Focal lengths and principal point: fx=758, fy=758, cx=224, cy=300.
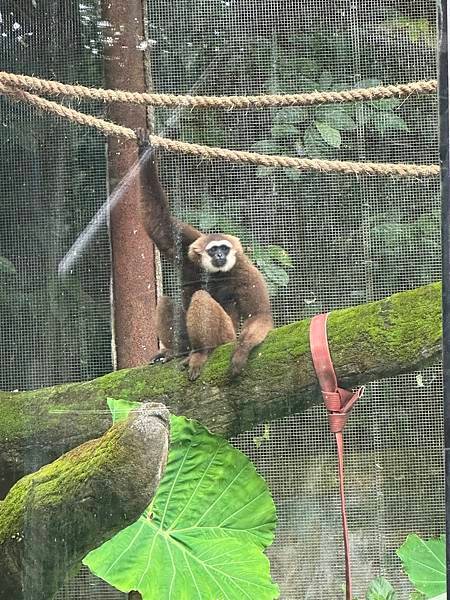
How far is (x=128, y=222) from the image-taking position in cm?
229

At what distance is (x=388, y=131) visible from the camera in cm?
209

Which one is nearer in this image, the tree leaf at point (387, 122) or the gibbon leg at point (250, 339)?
the tree leaf at point (387, 122)

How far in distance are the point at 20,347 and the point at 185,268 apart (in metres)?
0.54

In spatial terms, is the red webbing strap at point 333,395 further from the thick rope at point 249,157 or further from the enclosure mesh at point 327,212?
the thick rope at point 249,157

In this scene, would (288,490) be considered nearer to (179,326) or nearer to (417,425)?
(417,425)

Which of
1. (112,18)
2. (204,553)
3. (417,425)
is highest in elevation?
(112,18)

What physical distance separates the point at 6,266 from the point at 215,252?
2.00 ft

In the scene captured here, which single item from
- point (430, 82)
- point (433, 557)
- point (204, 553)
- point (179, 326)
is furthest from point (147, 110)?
point (433, 557)

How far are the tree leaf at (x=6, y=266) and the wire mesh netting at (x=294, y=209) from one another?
2cm

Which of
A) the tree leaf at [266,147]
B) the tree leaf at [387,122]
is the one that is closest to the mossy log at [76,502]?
the tree leaf at [266,147]

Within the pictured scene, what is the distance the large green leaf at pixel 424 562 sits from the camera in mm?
2016

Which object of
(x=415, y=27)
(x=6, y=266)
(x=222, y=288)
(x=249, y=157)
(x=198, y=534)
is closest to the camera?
(x=415, y=27)

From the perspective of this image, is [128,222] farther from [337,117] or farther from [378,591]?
[378,591]

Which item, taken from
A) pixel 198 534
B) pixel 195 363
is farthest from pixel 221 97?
pixel 198 534
